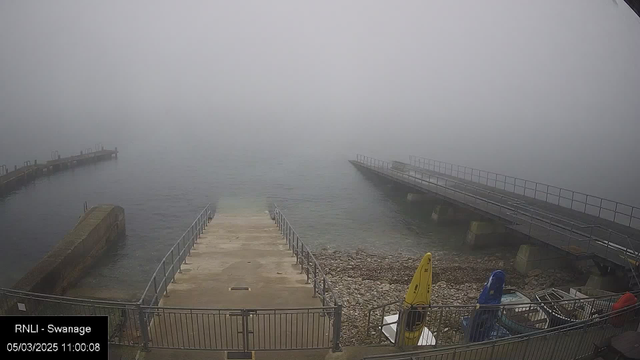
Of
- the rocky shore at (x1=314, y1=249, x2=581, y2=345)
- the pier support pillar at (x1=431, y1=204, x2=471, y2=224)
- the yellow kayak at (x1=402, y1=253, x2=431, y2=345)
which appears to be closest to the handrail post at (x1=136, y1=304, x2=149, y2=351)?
the yellow kayak at (x1=402, y1=253, x2=431, y2=345)

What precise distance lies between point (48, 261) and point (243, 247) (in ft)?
34.5

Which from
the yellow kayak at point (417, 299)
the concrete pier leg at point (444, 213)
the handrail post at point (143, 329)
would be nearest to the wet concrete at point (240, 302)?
the handrail post at point (143, 329)

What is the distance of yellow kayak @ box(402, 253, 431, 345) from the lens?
783cm

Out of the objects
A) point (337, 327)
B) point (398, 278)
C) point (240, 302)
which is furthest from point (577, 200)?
point (337, 327)

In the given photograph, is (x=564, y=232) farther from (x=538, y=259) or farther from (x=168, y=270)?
(x=168, y=270)

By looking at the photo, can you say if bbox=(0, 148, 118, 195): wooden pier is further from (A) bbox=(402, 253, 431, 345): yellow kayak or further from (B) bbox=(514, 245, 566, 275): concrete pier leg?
(B) bbox=(514, 245, 566, 275): concrete pier leg

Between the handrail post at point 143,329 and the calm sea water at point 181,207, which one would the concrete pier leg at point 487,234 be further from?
the handrail post at point 143,329

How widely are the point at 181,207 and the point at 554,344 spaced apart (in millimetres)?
40187

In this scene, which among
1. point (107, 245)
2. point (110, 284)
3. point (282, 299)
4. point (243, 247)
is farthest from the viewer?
point (107, 245)

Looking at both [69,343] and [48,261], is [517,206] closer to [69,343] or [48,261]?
[69,343]

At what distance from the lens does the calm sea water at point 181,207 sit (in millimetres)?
26047

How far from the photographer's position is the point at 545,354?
22.9 feet

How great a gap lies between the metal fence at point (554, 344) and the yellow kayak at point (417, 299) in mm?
993

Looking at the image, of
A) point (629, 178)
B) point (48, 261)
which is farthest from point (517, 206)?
point (629, 178)
